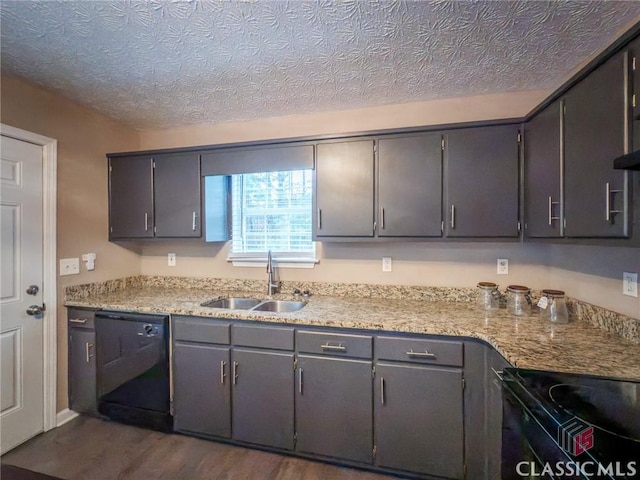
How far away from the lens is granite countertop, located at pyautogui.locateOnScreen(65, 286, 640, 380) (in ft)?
4.05

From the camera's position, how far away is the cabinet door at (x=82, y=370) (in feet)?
7.47

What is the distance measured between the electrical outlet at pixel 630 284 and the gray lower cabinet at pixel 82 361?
3.46 meters

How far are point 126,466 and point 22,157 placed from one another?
2222 millimetres

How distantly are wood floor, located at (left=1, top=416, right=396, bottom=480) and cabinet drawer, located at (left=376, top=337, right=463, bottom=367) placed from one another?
778mm

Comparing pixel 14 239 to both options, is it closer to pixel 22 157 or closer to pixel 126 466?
pixel 22 157

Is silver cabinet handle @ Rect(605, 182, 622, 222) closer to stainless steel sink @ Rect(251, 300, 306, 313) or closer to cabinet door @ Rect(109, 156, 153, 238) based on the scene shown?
stainless steel sink @ Rect(251, 300, 306, 313)

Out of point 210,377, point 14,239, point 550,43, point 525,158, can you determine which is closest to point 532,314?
point 525,158

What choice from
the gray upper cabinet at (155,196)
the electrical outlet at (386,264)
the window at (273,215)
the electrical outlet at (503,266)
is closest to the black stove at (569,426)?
the electrical outlet at (503,266)

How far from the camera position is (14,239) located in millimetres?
2000

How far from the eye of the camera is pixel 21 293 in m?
2.05

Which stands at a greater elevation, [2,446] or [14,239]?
[14,239]

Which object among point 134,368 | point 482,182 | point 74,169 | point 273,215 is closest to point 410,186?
point 482,182

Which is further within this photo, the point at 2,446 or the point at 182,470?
the point at 2,446

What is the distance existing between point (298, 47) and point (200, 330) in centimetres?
191
